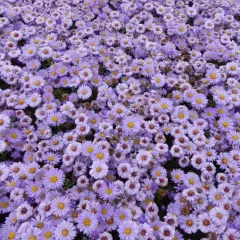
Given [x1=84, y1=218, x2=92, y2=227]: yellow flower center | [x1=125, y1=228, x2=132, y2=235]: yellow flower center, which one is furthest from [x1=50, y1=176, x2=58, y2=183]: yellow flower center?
[x1=125, y1=228, x2=132, y2=235]: yellow flower center

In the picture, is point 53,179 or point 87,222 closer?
point 87,222

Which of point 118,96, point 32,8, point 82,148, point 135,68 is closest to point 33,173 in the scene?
point 82,148

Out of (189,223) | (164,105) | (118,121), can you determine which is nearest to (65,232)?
(189,223)

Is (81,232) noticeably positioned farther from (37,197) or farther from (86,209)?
(37,197)

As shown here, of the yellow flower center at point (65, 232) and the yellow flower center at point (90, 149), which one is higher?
the yellow flower center at point (90, 149)

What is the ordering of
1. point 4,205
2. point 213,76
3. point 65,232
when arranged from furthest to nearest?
point 213,76
point 4,205
point 65,232

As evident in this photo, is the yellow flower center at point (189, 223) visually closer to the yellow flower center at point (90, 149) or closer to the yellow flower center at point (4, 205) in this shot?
the yellow flower center at point (90, 149)

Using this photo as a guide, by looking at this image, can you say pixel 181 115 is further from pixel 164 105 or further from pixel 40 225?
pixel 40 225

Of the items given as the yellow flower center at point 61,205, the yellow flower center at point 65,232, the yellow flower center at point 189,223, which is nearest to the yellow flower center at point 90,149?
the yellow flower center at point 61,205

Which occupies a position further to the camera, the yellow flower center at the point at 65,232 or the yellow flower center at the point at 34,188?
the yellow flower center at the point at 34,188
